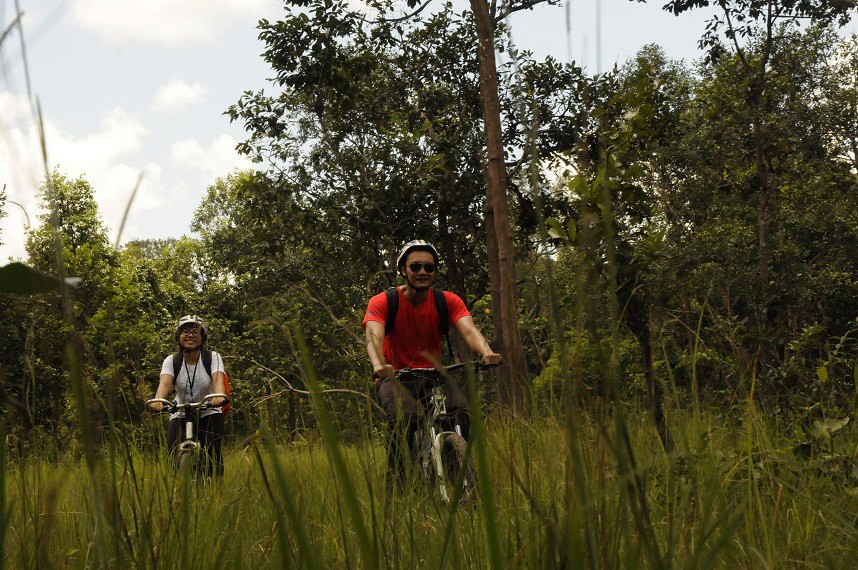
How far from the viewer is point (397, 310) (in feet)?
15.1

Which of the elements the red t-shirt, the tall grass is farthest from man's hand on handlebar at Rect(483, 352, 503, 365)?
the tall grass

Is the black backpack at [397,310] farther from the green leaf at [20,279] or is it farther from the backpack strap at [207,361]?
the green leaf at [20,279]

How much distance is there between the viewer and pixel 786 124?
84.1 feet

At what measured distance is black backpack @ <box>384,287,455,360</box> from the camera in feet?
15.0

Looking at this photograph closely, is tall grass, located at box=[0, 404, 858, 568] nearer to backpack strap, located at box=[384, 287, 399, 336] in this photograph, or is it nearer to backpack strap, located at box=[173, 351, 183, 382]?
backpack strap, located at box=[384, 287, 399, 336]

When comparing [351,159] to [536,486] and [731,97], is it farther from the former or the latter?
[536,486]

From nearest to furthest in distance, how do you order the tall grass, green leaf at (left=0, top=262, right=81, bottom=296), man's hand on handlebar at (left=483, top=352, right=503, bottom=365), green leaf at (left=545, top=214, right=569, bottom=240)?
green leaf at (left=0, top=262, right=81, bottom=296)
the tall grass
green leaf at (left=545, top=214, right=569, bottom=240)
man's hand on handlebar at (left=483, top=352, right=503, bottom=365)

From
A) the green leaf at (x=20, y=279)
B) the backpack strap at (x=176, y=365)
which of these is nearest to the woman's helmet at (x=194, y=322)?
the backpack strap at (x=176, y=365)

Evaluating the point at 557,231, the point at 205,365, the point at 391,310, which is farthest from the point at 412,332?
the point at 205,365

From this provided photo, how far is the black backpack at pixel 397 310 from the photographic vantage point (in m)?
4.57

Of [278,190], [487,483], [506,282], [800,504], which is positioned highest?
[278,190]

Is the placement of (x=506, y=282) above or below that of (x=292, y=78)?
below

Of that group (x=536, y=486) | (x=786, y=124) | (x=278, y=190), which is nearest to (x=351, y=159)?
(x=278, y=190)

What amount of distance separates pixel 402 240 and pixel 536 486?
35.7ft
